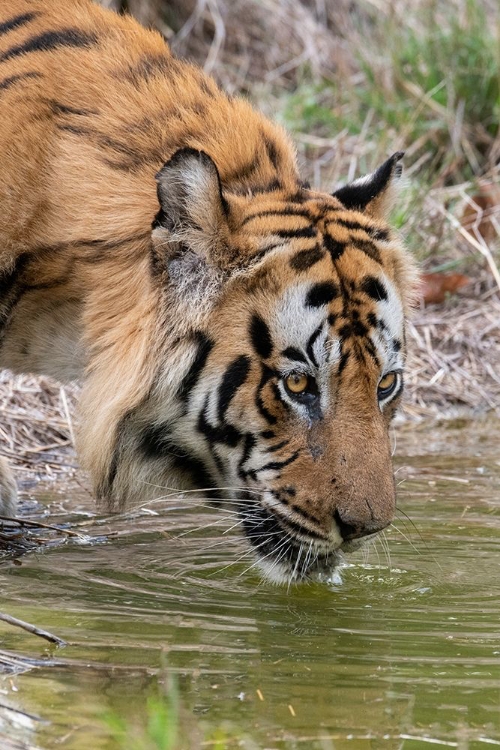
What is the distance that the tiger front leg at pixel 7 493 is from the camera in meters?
4.86

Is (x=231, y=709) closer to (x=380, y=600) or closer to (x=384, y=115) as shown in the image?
(x=380, y=600)

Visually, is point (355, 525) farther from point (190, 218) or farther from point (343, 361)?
point (190, 218)

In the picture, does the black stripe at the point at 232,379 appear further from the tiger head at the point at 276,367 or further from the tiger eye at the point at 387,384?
the tiger eye at the point at 387,384

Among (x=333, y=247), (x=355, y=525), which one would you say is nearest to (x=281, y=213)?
(x=333, y=247)

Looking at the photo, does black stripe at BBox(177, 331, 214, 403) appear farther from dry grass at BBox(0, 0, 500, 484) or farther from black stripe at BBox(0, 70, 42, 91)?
dry grass at BBox(0, 0, 500, 484)

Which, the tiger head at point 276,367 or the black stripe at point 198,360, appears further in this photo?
the black stripe at point 198,360

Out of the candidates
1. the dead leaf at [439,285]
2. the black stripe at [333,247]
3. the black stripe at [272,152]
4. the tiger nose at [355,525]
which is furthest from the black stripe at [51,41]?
the dead leaf at [439,285]

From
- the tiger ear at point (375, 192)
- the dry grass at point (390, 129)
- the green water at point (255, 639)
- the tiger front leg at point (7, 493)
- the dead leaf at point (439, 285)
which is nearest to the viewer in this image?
the green water at point (255, 639)

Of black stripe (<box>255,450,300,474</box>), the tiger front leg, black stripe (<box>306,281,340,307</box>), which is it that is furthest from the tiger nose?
the tiger front leg

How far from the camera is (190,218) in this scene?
3.79 m

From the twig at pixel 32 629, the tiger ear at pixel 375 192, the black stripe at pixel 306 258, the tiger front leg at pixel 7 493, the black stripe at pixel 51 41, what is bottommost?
the twig at pixel 32 629

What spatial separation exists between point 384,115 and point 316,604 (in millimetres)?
6770

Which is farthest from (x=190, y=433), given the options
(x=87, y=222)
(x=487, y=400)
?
(x=487, y=400)

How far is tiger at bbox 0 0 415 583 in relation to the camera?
3.78m
